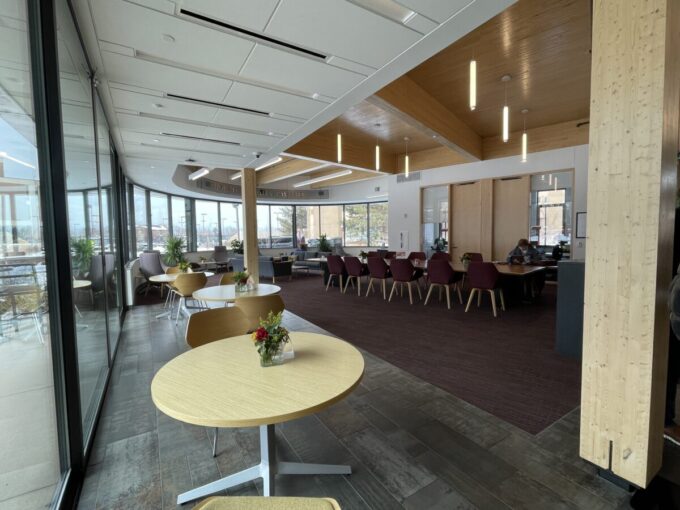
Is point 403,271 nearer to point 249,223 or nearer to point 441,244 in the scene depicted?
point 249,223

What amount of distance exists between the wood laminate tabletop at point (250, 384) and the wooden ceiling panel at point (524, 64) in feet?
13.6

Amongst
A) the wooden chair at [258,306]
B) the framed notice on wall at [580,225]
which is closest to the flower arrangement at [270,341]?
the wooden chair at [258,306]

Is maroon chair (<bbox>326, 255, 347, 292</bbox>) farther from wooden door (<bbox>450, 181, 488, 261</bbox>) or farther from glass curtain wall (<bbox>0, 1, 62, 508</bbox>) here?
glass curtain wall (<bbox>0, 1, 62, 508</bbox>)

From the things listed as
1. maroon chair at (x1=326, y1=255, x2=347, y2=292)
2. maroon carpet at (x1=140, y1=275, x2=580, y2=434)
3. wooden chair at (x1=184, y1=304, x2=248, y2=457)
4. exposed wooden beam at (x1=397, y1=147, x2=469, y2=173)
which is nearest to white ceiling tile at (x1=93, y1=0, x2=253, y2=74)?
wooden chair at (x1=184, y1=304, x2=248, y2=457)

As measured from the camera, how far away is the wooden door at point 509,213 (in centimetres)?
846

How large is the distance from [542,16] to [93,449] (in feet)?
18.9

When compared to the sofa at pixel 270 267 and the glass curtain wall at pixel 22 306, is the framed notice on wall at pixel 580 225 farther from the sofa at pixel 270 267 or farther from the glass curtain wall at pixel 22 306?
the glass curtain wall at pixel 22 306

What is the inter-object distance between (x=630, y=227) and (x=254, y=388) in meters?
2.01

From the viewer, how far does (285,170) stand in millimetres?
10688

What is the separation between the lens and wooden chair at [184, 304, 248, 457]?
2213mm

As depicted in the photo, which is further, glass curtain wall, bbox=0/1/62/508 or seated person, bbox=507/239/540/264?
seated person, bbox=507/239/540/264

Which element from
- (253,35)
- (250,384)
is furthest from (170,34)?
(250,384)

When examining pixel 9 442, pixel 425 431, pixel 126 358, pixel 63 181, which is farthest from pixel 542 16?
pixel 126 358

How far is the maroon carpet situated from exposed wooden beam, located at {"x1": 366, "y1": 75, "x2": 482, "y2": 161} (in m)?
3.30
